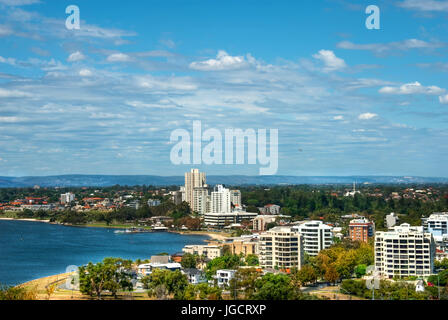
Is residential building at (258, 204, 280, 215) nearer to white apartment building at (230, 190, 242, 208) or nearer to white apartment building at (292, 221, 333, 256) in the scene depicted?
white apartment building at (230, 190, 242, 208)

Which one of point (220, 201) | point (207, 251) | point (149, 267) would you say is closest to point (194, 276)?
point (149, 267)

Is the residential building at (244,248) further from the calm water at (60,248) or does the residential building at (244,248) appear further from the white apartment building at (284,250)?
the white apartment building at (284,250)

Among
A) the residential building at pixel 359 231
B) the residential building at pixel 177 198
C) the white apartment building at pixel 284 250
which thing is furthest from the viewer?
the residential building at pixel 177 198

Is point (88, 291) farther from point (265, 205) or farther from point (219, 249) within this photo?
point (265, 205)

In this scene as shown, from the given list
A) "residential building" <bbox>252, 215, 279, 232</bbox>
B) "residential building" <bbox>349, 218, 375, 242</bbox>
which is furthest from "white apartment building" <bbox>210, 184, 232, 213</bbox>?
"residential building" <bbox>349, 218, 375, 242</bbox>

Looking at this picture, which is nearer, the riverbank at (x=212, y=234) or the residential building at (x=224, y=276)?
the residential building at (x=224, y=276)

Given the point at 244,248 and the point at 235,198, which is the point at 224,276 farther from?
the point at 235,198

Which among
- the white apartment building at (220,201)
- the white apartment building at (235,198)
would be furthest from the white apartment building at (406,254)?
the white apartment building at (235,198)
